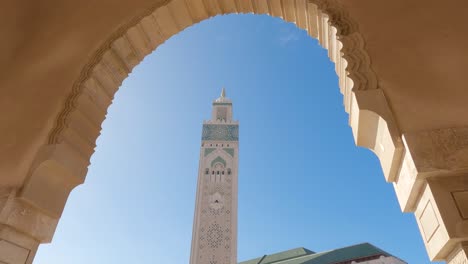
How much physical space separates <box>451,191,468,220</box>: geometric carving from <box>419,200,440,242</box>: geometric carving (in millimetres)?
58

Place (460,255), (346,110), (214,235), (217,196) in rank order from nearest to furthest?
(460,255)
(346,110)
(214,235)
(217,196)

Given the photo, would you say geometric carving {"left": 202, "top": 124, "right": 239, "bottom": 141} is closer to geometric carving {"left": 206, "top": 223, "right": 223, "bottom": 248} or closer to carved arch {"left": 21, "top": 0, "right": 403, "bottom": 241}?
geometric carving {"left": 206, "top": 223, "right": 223, "bottom": 248}

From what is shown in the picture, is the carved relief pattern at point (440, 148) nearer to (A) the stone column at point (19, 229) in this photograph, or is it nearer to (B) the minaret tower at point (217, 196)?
(A) the stone column at point (19, 229)

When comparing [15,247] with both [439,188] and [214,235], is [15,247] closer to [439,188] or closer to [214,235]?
[439,188]

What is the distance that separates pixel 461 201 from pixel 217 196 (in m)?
10.2

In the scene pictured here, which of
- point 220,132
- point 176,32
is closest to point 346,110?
point 176,32

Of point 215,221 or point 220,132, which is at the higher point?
point 220,132

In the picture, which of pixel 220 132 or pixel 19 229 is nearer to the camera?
pixel 19 229

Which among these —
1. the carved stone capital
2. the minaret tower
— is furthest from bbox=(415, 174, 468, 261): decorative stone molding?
the minaret tower

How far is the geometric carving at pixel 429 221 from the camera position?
0.82 meters

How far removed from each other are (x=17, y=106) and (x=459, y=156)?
159 centimetres

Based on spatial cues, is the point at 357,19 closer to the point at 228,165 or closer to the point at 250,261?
the point at 228,165

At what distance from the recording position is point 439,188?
32.7 inches

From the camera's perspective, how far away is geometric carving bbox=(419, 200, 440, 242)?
82cm
